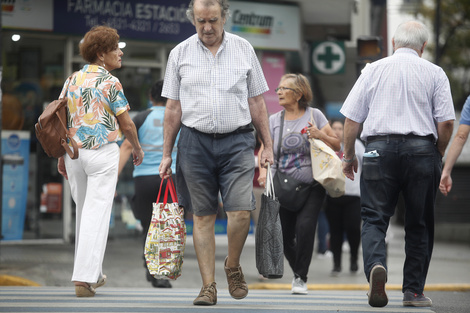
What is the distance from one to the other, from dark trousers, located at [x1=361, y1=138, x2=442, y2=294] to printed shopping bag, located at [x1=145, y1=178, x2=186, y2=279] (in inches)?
50.2

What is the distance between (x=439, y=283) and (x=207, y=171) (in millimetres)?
5413

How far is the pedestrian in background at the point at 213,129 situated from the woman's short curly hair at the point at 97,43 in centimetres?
76

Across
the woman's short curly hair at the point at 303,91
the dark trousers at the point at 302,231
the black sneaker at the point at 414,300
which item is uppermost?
the woman's short curly hair at the point at 303,91

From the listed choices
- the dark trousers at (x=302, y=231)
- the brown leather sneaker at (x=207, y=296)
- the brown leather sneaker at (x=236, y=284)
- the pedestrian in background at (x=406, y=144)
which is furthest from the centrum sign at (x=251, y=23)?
the brown leather sneaker at (x=207, y=296)

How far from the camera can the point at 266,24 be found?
16.1m

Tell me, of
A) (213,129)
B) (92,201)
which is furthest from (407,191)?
(92,201)

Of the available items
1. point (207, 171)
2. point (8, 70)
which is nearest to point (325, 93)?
point (8, 70)

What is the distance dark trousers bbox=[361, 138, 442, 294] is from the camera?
19.7ft

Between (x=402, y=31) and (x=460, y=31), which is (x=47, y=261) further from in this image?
(x=460, y=31)

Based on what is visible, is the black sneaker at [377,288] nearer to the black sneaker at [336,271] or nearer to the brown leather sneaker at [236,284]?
the brown leather sneaker at [236,284]

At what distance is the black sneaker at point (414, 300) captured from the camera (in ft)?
Answer: 19.6

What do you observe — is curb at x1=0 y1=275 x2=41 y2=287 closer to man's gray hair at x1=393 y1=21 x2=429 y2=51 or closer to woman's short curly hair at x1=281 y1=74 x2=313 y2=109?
woman's short curly hair at x1=281 y1=74 x2=313 y2=109

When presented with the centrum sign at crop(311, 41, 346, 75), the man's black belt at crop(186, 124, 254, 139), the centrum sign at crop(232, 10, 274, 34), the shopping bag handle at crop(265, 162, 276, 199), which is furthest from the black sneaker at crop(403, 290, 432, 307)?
the centrum sign at crop(311, 41, 346, 75)

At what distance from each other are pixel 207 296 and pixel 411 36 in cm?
229
